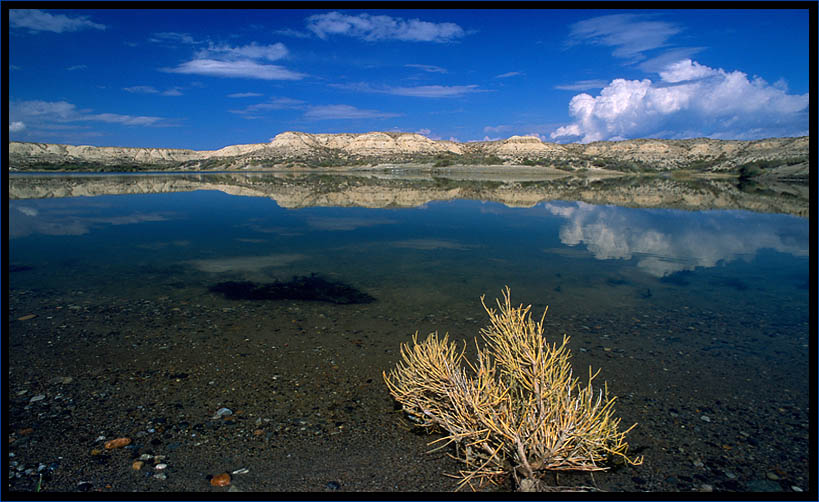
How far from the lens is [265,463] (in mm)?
3572

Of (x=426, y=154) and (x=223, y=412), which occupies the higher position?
(x=426, y=154)

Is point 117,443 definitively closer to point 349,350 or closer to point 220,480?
point 220,480

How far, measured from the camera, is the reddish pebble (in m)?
3.36

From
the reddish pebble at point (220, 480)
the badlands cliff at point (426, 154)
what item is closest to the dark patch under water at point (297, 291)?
the reddish pebble at point (220, 480)

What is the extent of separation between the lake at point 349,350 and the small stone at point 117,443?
69mm

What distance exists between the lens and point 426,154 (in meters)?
115

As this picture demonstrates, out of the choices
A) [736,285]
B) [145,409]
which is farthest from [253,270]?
[736,285]

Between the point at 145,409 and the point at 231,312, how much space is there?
9.16 feet

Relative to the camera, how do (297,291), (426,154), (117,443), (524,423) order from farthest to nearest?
(426,154) → (297,291) → (117,443) → (524,423)

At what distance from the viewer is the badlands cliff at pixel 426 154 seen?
7325 centimetres

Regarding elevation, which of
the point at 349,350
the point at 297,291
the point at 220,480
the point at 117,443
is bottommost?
the point at 220,480

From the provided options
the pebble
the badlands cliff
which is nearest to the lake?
the pebble

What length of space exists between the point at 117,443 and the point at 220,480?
1076mm

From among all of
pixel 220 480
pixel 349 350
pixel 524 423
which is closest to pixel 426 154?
pixel 349 350
